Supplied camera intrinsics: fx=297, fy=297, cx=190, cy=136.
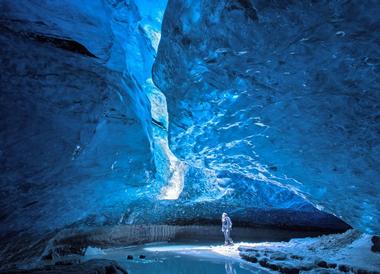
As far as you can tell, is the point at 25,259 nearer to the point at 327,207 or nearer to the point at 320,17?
the point at 327,207

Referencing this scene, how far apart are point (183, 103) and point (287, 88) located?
5.11ft

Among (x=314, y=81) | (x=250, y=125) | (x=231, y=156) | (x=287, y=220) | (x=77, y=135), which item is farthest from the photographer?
(x=287, y=220)

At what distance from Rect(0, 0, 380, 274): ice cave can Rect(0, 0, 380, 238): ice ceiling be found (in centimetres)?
2

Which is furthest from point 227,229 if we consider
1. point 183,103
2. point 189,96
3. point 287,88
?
point 287,88

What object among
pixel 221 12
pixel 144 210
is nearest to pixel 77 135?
pixel 221 12

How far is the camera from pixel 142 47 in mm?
4812

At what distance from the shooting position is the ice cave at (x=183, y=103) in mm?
2689

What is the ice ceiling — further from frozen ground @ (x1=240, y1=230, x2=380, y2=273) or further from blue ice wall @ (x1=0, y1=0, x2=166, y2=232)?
frozen ground @ (x1=240, y1=230, x2=380, y2=273)

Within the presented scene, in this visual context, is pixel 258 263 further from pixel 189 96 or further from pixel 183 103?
pixel 189 96

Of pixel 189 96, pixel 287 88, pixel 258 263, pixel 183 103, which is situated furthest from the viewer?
pixel 258 263

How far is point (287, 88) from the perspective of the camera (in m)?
3.27

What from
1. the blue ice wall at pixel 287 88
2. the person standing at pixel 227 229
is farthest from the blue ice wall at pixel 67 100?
the person standing at pixel 227 229

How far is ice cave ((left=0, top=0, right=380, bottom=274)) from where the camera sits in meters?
2.69

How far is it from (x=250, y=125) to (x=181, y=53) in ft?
4.92
